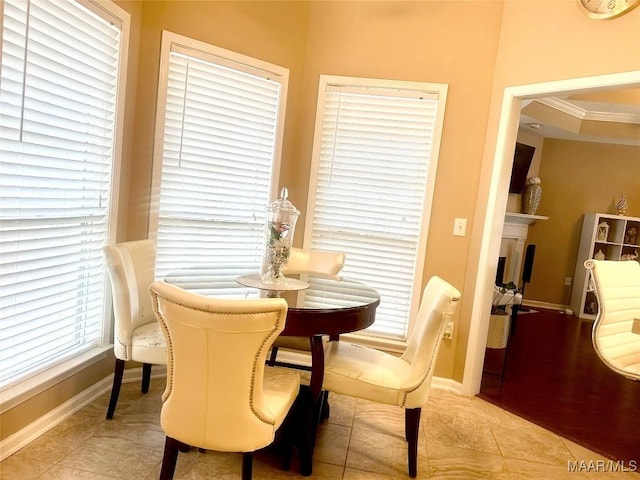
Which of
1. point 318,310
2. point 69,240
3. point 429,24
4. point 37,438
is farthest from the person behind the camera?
point 429,24

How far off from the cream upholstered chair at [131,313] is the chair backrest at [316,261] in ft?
3.08

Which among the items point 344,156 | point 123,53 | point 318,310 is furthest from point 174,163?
point 318,310

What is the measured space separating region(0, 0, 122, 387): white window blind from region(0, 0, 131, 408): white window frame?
2 cm

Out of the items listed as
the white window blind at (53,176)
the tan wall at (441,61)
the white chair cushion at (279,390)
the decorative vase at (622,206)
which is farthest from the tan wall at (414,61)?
the decorative vase at (622,206)

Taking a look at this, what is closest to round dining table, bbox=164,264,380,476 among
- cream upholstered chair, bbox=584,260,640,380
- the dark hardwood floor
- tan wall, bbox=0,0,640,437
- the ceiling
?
tan wall, bbox=0,0,640,437

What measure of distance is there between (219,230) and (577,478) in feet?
8.49

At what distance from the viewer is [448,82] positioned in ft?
10.3

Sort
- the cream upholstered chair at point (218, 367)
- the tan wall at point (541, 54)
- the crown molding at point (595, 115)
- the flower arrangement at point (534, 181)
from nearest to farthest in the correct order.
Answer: the cream upholstered chair at point (218, 367) < the tan wall at point (541, 54) < the crown molding at point (595, 115) < the flower arrangement at point (534, 181)

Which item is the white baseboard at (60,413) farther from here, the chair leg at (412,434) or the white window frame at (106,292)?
the chair leg at (412,434)

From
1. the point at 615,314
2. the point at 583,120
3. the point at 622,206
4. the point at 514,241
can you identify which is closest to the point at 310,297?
the point at 615,314

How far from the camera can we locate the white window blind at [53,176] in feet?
6.21

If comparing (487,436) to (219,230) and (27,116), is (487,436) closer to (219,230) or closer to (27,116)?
(219,230)

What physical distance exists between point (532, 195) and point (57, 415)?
600 cm

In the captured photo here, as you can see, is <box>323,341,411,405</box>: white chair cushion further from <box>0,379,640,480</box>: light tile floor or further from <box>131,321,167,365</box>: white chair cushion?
<box>131,321,167,365</box>: white chair cushion
